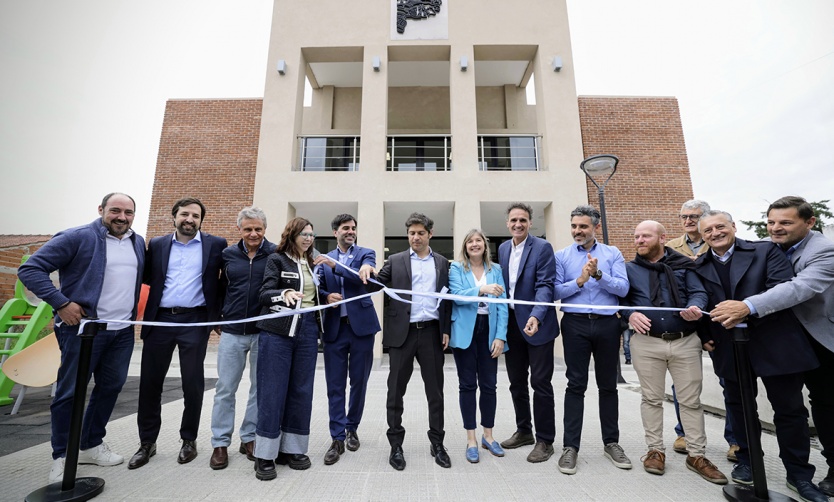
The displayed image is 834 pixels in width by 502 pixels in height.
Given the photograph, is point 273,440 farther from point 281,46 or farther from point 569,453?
point 281,46

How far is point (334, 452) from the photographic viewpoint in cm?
316

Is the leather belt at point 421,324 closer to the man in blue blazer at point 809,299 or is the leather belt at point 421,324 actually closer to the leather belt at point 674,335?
the leather belt at point 674,335

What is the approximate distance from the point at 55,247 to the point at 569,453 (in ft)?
13.7

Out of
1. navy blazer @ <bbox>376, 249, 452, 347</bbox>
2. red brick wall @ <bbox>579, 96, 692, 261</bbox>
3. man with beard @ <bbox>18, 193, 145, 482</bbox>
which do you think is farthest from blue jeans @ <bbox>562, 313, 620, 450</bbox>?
red brick wall @ <bbox>579, 96, 692, 261</bbox>

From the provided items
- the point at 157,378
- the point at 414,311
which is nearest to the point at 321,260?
the point at 414,311

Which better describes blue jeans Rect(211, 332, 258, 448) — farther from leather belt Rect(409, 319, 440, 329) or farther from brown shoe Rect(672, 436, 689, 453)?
brown shoe Rect(672, 436, 689, 453)

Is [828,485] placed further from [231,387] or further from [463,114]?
[463,114]

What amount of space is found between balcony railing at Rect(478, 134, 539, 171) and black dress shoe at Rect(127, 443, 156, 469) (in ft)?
30.4

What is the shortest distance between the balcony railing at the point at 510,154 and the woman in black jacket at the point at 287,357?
8.23m

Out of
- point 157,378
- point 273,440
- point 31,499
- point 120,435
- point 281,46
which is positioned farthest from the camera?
point 281,46

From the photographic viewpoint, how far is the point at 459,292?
3373 millimetres

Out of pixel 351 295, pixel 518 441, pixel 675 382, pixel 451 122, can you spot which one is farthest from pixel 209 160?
pixel 675 382

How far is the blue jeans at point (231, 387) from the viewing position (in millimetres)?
3125

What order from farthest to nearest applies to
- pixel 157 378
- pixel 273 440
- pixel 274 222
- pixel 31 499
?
pixel 274 222, pixel 157 378, pixel 273 440, pixel 31 499
